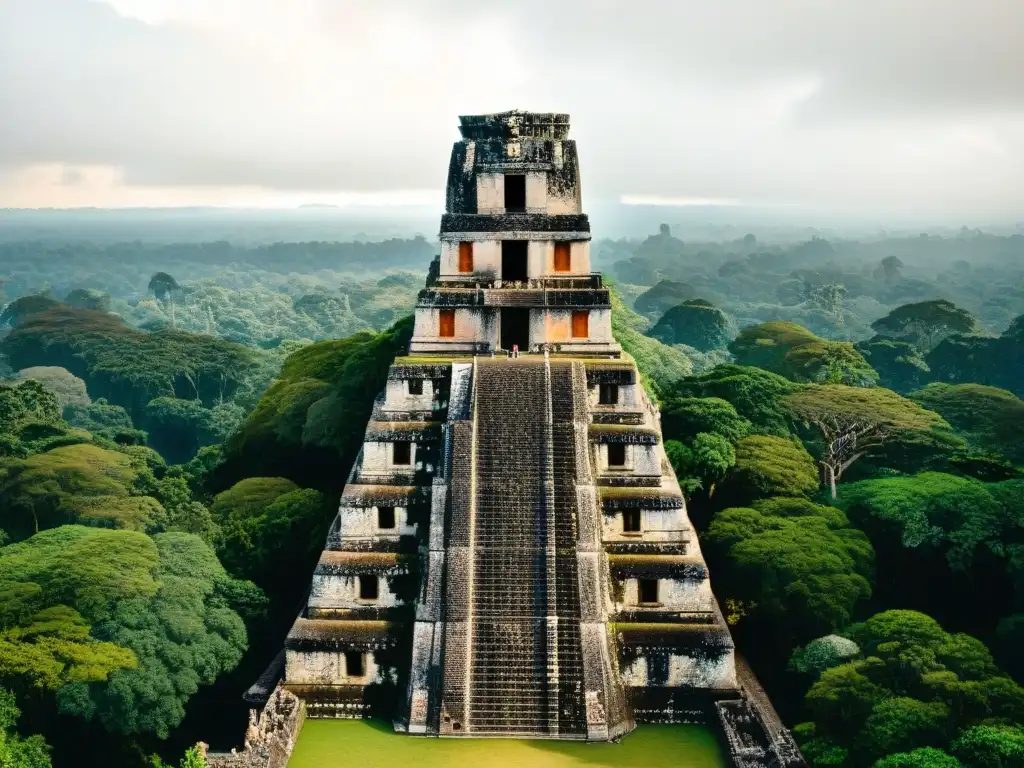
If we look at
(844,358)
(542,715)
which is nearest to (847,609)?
(542,715)

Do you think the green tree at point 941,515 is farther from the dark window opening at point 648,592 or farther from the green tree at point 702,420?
the dark window opening at point 648,592

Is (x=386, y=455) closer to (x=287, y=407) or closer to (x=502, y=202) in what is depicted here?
(x=502, y=202)

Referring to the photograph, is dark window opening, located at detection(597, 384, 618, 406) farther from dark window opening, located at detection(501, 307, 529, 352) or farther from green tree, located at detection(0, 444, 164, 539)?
green tree, located at detection(0, 444, 164, 539)

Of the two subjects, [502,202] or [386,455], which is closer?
[386,455]

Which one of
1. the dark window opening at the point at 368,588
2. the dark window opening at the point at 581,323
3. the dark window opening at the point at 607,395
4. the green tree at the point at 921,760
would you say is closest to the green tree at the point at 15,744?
the dark window opening at the point at 368,588

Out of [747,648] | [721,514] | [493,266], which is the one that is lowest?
[747,648]

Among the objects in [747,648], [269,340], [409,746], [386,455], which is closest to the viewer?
[409,746]

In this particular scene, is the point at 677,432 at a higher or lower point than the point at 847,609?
higher
